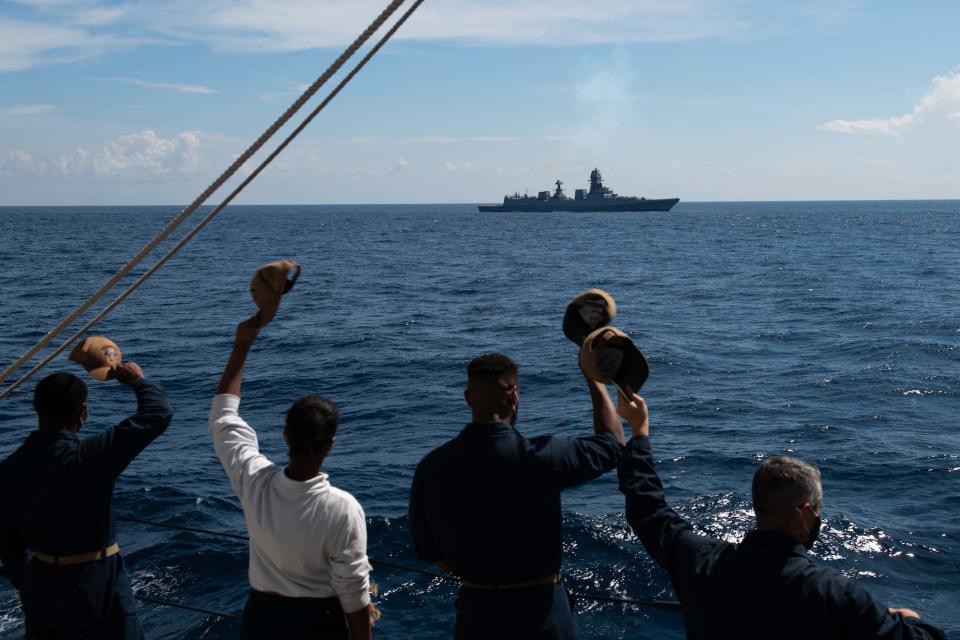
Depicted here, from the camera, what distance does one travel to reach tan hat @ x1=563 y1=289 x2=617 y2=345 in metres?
3.17

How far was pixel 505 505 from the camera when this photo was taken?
316 cm

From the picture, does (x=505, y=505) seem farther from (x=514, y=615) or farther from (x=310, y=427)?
(x=310, y=427)

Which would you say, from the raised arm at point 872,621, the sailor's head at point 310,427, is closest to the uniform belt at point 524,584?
the sailor's head at point 310,427

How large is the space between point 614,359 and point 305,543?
124cm

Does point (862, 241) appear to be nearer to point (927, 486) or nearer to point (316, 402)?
point (927, 486)

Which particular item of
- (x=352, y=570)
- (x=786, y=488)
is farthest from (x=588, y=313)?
(x=352, y=570)

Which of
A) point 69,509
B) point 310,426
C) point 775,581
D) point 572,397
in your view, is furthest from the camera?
point 572,397

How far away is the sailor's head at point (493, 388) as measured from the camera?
10.5 ft

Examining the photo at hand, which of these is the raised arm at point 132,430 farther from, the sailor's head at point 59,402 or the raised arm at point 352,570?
the raised arm at point 352,570

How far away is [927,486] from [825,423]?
3715 millimetres

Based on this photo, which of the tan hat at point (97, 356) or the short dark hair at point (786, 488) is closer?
the short dark hair at point (786, 488)

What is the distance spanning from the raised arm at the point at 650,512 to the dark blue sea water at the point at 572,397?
20.7 ft

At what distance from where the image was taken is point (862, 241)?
79688 mm

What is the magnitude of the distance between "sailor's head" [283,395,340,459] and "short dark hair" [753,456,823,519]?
1415 mm
